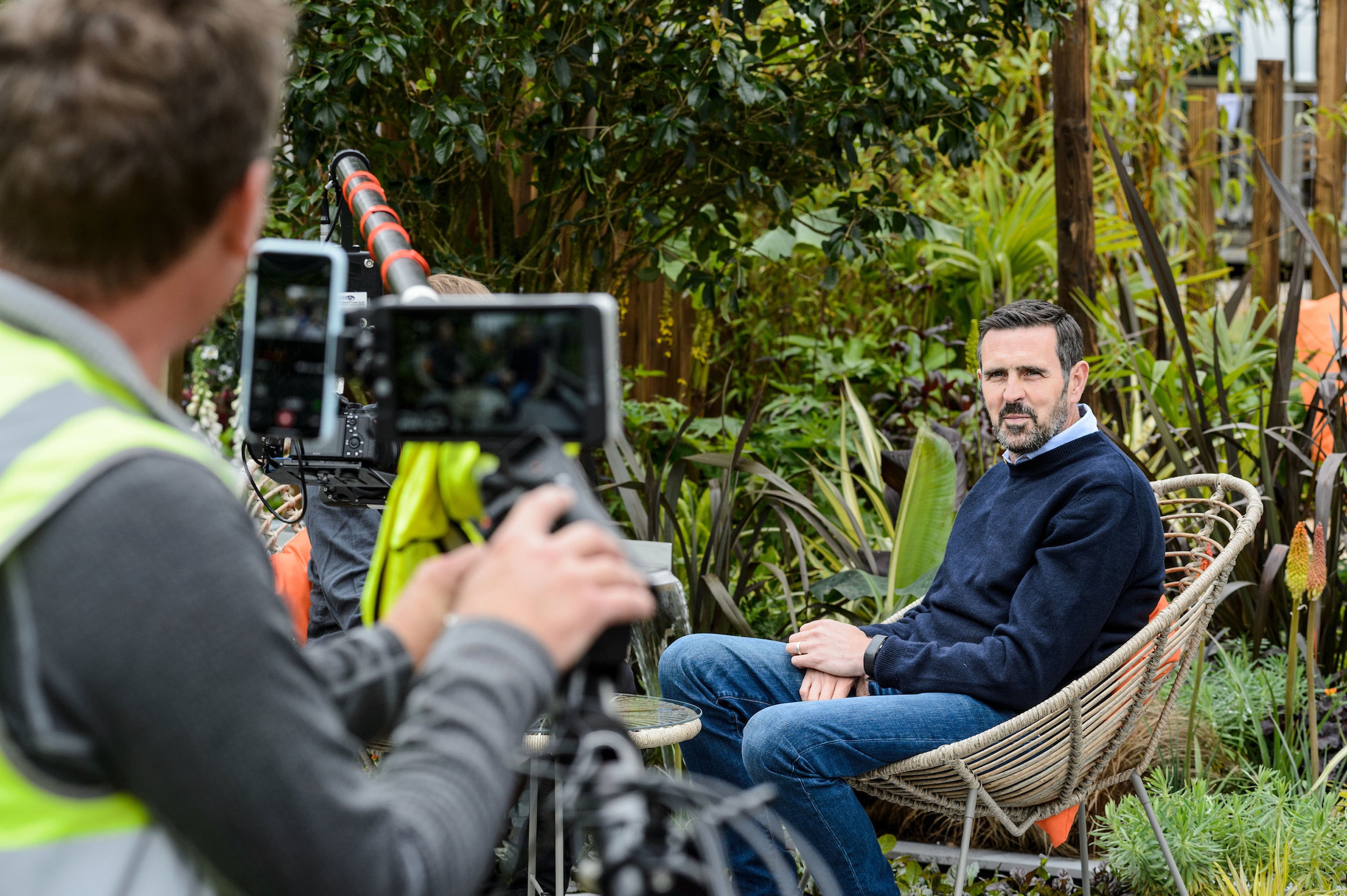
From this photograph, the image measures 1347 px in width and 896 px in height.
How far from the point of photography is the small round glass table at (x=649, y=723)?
2.16 meters

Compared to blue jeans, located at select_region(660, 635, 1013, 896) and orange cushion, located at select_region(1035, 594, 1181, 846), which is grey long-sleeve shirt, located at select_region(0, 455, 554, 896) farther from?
orange cushion, located at select_region(1035, 594, 1181, 846)

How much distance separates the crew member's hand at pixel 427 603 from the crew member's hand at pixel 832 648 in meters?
1.62

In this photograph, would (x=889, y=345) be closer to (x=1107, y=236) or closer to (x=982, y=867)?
(x=1107, y=236)

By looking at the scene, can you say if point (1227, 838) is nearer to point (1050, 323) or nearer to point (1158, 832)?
point (1158, 832)

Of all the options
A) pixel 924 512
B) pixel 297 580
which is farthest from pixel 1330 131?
pixel 297 580

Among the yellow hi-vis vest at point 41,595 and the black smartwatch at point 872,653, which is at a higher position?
the yellow hi-vis vest at point 41,595

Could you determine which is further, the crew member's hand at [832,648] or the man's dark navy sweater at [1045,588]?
the crew member's hand at [832,648]

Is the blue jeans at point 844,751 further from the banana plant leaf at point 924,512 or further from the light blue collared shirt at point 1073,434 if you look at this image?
the banana plant leaf at point 924,512

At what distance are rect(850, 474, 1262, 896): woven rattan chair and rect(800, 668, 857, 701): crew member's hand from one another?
0.19 metres

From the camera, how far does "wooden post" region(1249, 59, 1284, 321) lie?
19.3ft

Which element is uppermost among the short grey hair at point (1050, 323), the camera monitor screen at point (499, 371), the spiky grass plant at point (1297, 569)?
the short grey hair at point (1050, 323)

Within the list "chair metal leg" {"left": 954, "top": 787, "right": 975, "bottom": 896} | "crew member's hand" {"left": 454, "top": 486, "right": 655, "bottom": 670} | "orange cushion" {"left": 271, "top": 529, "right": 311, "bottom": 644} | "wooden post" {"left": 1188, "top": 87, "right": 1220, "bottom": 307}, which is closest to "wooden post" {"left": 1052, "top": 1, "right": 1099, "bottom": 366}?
"chair metal leg" {"left": 954, "top": 787, "right": 975, "bottom": 896}

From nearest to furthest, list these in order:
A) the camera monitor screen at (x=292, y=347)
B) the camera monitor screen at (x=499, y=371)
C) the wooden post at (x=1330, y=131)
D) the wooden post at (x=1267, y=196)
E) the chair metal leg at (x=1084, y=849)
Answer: the camera monitor screen at (x=499, y=371) → the camera monitor screen at (x=292, y=347) → the chair metal leg at (x=1084, y=849) → the wooden post at (x=1330, y=131) → the wooden post at (x=1267, y=196)

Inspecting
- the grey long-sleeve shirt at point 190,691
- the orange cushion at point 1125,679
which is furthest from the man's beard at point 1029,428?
the grey long-sleeve shirt at point 190,691
